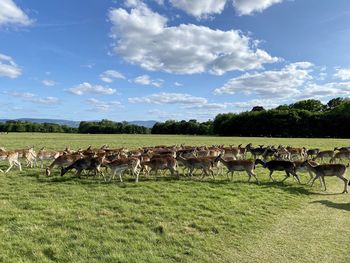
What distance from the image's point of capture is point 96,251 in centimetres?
851

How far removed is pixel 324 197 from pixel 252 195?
3311 millimetres

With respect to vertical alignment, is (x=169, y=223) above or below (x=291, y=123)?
below

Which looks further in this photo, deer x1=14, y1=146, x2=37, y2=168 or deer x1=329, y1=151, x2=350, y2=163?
deer x1=329, y1=151, x2=350, y2=163

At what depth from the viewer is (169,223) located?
10430mm

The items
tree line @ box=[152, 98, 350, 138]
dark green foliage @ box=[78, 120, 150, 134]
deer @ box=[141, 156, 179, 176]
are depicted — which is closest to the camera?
deer @ box=[141, 156, 179, 176]

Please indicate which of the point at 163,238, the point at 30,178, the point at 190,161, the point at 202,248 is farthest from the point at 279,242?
the point at 30,178

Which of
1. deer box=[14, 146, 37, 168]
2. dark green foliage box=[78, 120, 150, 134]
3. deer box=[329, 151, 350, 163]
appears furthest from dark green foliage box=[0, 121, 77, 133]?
deer box=[329, 151, 350, 163]

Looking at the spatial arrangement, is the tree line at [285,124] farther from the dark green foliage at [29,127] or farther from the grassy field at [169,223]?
the grassy field at [169,223]

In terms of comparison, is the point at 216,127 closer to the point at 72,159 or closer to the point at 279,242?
the point at 72,159

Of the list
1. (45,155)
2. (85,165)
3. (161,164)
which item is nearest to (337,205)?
(161,164)

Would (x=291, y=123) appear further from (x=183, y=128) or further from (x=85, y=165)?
(x=85, y=165)

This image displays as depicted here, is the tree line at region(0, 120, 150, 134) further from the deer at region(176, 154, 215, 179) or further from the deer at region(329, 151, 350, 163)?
the deer at region(176, 154, 215, 179)

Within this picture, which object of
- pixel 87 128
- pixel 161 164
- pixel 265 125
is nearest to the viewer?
pixel 161 164

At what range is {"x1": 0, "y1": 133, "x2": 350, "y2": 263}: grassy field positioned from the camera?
8.53 metres
